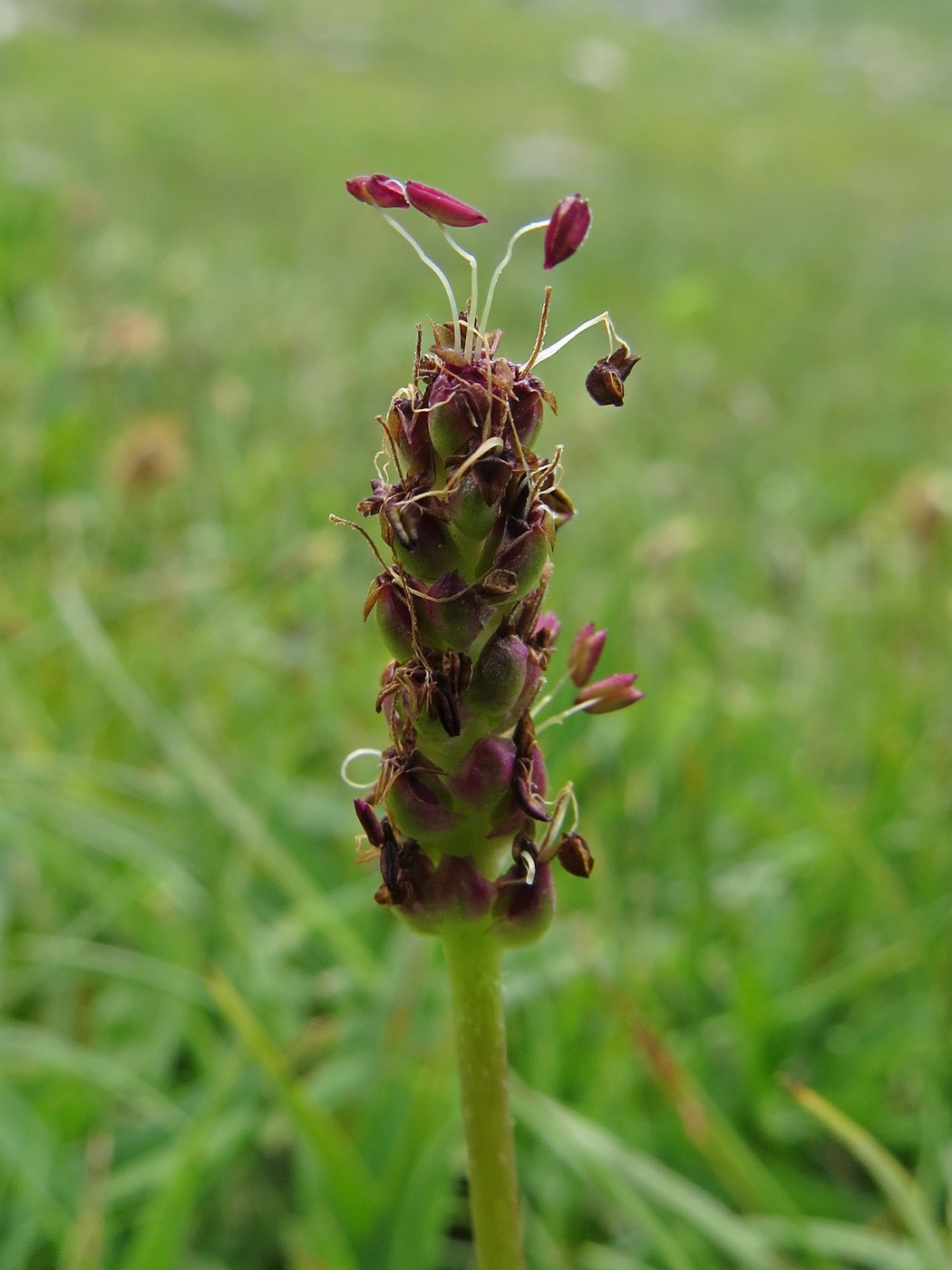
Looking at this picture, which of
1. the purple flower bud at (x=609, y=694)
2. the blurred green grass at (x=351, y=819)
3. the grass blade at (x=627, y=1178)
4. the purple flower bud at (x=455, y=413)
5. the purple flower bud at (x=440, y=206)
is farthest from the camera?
the blurred green grass at (x=351, y=819)

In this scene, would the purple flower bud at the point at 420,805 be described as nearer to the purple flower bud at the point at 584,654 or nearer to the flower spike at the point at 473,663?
the flower spike at the point at 473,663

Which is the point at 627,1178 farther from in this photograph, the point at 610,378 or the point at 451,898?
the point at 610,378

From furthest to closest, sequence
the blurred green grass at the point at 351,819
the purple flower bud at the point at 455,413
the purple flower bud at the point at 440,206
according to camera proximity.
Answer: the blurred green grass at the point at 351,819 < the purple flower bud at the point at 440,206 < the purple flower bud at the point at 455,413

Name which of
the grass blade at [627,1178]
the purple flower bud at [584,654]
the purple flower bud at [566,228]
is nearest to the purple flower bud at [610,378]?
the purple flower bud at [566,228]

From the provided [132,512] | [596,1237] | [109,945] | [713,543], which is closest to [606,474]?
[713,543]

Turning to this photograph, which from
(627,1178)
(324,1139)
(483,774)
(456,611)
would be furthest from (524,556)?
(627,1178)
